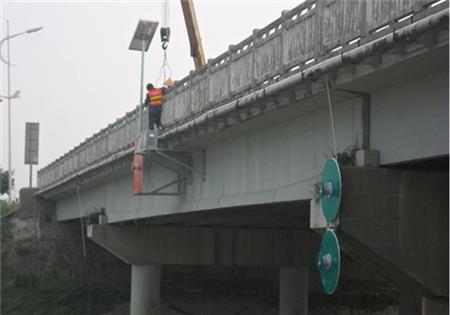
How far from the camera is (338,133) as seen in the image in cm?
1191

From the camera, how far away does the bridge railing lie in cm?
980

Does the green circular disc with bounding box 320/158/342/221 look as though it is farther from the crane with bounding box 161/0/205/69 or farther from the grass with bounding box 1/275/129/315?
the grass with bounding box 1/275/129/315

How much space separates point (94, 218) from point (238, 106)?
1612 centimetres

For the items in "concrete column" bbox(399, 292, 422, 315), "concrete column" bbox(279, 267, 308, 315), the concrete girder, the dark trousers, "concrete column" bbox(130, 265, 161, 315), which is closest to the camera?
"concrete column" bbox(399, 292, 422, 315)

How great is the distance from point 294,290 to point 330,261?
17601 mm

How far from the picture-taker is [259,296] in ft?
110

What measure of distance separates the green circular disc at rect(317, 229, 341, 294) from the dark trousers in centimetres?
970

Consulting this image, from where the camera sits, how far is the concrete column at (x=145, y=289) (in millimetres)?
26703

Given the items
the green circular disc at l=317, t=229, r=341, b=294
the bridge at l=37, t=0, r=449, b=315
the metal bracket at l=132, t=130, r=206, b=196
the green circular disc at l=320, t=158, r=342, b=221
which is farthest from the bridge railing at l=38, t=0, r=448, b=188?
the green circular disc at l=317, t=229, r=341, b=294

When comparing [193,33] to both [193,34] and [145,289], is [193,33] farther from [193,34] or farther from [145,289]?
[145,289]

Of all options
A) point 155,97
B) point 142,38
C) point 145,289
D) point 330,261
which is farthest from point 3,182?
point 330,261

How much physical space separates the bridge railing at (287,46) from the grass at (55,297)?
637 inches

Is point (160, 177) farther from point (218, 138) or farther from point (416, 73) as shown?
point (416, 73)

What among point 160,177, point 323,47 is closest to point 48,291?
point 160,177
